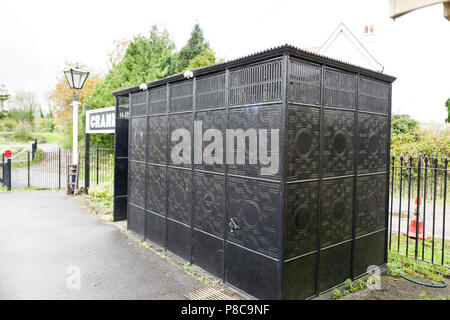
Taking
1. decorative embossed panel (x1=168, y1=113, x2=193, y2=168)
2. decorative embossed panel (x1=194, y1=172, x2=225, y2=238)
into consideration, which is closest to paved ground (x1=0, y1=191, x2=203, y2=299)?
decorative embossed panel (x1=194, y1=172, x2=225, y2=238)

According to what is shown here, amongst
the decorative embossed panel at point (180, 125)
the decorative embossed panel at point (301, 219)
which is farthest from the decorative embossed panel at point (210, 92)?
the decorative embossed panel at point (301, 219)

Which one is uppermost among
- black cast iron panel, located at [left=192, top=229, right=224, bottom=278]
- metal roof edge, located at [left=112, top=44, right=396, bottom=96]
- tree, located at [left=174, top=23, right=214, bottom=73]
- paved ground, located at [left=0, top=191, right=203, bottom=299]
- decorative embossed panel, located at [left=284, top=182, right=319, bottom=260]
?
tree, located at [left=174, top=23, right=214, bottom=73]

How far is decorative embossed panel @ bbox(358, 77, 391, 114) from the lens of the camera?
4.55 meters

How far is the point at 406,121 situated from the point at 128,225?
1378cm

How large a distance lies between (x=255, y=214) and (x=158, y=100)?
10.7 ft

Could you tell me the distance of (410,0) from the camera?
3.10 m

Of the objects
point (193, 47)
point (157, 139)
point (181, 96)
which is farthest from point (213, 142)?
point (193, 47)

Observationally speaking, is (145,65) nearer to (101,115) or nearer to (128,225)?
(101,115)

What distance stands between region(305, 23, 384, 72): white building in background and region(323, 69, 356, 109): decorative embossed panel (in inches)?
550

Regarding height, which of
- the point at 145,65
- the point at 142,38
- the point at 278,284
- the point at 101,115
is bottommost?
the point at 278,284

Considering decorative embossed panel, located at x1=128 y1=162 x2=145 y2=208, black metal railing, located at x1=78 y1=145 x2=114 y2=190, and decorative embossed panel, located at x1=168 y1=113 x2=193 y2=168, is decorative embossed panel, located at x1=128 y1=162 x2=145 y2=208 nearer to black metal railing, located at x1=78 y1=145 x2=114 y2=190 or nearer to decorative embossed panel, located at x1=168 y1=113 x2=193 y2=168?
decorative embossed panel, located at x1=168 y1=113 x2=193 y2=168

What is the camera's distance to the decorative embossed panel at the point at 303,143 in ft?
11.8

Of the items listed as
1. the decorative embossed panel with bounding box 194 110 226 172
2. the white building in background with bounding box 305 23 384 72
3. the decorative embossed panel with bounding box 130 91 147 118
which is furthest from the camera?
the white building in background with bounding box 305 23 384 72
